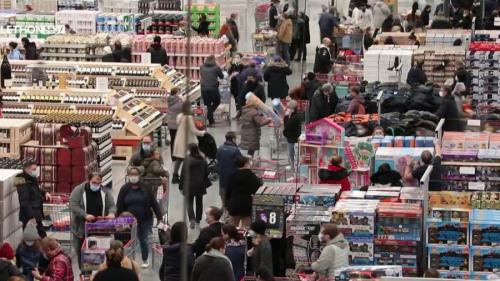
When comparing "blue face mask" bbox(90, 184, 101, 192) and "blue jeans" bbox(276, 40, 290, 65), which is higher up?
"blue jeans" bbox(276, 40, 290, 65)

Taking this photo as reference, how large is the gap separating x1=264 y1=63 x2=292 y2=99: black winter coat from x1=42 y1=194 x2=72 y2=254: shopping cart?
25.6 feet

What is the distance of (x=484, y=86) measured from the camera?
848 inches

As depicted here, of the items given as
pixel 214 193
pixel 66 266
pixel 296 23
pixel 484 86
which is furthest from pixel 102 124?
pixel 296 23

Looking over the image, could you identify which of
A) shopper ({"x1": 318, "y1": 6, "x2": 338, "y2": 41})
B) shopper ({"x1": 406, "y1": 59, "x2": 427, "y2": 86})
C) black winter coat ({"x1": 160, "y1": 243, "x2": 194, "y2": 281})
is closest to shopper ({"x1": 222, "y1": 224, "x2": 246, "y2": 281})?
black winter coat ({"x1": 160, "y1": 243, "x2": 194, "y2": 281})

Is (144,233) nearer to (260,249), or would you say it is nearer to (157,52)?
(260,249)

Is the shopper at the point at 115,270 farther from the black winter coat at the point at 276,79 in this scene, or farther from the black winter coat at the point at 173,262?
the black winter coat at the point at 276,79

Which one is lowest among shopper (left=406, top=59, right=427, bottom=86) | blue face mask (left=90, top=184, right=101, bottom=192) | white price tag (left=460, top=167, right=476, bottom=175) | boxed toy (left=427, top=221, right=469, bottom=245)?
boxed toy (left=427, top=221, right=469, bottom=245)

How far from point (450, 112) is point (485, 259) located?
20.2 ft

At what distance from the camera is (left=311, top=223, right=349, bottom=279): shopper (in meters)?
12.2

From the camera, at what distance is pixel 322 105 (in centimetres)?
1980

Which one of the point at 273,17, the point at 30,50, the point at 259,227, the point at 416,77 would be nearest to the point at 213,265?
the point at 259,227

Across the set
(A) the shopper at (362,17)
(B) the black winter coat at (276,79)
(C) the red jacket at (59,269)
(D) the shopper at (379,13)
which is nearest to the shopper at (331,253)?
(C) the red jacket at (59,269)

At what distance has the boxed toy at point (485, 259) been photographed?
499 inches

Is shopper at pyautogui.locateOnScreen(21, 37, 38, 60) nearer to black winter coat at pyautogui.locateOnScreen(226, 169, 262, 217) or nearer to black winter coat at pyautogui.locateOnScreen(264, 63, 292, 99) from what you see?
black winter coat at pyautogui.locateOnScreen(264, 63, 292, 99)
